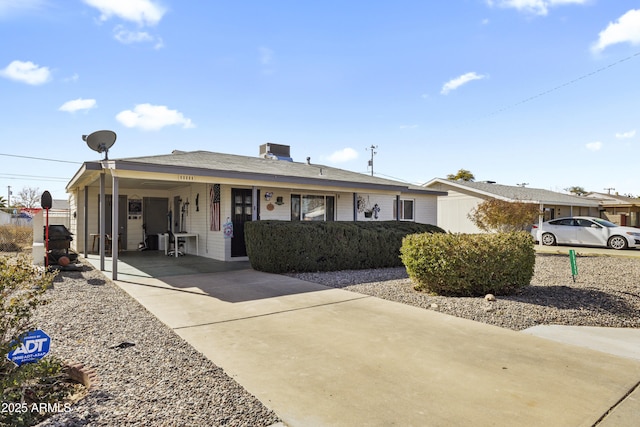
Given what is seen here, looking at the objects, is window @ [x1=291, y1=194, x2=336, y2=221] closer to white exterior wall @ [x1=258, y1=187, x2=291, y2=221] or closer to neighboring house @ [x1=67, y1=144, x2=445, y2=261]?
neighboring house @ [x1=67, y1=144, x2=445, y2=261]

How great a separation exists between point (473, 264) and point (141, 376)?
208 inches

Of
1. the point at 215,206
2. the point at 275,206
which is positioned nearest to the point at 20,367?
the point at 215,206

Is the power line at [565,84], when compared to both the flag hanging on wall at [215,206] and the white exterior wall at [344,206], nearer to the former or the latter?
the white exterior wall at [344,206]

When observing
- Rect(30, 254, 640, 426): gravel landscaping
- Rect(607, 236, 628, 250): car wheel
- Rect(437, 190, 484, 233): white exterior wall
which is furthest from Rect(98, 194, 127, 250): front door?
Rect(607, 236, 628, 250): car wheel

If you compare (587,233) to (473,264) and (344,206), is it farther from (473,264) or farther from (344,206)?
(473,264)

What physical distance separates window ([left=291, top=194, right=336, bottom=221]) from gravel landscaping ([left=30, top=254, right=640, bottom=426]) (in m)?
4.34

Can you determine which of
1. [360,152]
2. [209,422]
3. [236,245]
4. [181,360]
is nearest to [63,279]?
[236,245]

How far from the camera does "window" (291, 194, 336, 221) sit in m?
13.1

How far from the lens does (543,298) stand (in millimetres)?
6125

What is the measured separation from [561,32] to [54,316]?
13.5 m

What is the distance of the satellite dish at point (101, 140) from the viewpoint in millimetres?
9867

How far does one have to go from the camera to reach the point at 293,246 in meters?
9.02

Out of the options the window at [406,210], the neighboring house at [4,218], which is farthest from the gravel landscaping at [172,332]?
the neighboring house at [4,218]

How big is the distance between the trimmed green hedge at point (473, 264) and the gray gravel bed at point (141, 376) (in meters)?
4.32
